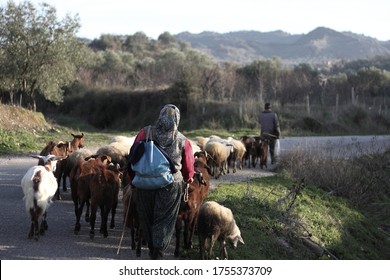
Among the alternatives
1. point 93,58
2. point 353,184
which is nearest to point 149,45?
point 93,58

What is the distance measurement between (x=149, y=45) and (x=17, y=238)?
78.5 metres

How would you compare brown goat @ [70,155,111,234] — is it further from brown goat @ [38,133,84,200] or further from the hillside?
the hillside

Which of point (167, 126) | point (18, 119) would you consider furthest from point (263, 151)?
point (18, 119)

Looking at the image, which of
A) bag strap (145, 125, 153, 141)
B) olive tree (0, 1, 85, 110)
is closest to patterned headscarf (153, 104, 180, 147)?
bag strap (145, 125, 153, 141)

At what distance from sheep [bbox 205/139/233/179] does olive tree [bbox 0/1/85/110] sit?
1528 cm

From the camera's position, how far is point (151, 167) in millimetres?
7176

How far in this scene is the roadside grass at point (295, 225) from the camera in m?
9.91

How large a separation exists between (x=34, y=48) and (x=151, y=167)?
2282cm

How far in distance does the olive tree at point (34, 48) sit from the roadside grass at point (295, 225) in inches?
652

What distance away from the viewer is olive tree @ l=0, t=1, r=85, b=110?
27.9m

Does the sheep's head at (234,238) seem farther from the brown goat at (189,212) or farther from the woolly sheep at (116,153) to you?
the woolly sheep at (116,153)

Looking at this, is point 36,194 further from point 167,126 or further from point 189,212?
point 167,126

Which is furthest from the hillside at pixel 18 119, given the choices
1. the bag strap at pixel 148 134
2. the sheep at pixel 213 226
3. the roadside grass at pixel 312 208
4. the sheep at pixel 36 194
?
the bag strap at pixel 148 134

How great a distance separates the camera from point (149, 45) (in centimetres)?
8531
